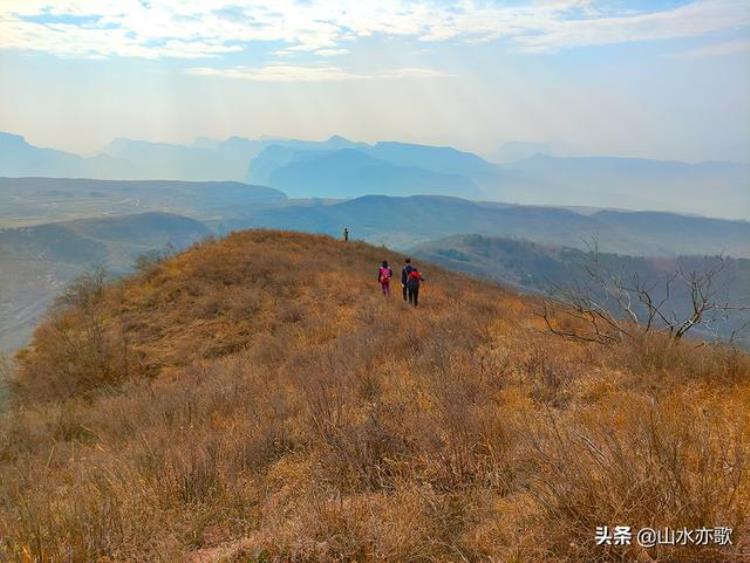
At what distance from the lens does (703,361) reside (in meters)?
5.44

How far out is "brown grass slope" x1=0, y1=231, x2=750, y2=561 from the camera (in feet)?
8.51

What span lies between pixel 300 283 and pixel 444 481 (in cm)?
1618

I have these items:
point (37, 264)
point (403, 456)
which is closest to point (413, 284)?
point (403, 456)

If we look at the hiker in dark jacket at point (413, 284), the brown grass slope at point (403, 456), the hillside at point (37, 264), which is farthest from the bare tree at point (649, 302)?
the hillside at point (37, 264)

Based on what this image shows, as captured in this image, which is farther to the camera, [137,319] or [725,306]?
[137,319]

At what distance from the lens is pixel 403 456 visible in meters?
3.90

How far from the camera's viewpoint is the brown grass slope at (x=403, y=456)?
2.59 m

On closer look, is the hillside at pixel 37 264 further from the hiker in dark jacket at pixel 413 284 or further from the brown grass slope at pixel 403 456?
the brown grass slope at pixel 403 456

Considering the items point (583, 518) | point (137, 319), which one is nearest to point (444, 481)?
point (583, 518)

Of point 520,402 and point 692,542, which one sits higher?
point 692,542

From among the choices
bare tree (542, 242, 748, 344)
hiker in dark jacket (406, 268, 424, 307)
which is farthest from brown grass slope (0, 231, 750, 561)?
hiker in dark jacket (406, 268, 424, 307)

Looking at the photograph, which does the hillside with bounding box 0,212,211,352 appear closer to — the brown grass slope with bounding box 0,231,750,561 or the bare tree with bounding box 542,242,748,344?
the brown grass slope with bounding box 0,231,750,561

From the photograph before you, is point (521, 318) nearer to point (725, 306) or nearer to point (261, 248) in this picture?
point (725, 306)

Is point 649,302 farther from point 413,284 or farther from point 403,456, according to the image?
point 413,284
